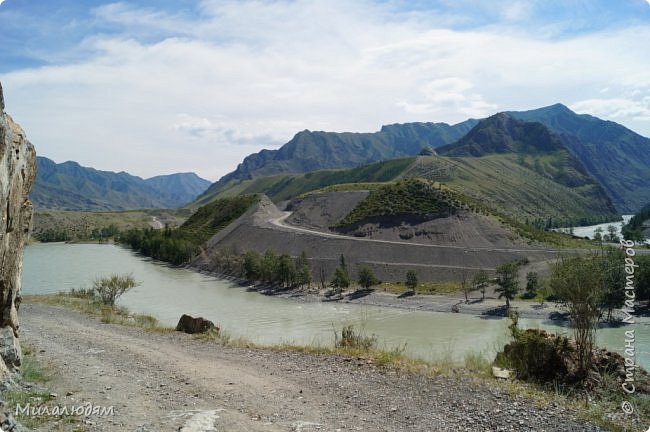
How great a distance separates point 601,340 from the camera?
41375 mm

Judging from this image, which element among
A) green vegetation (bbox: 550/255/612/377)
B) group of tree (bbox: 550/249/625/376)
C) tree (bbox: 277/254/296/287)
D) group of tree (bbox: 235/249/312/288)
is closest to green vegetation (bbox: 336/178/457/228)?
group of tree (bbox: 235/249/312/288)

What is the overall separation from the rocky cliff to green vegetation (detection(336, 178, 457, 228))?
91494 millimetres

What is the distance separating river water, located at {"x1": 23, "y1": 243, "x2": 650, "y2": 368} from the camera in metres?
40.8

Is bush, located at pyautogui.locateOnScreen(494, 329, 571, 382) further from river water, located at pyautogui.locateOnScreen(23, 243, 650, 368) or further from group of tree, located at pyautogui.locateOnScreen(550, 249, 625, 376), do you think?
river water, located at pyautogui.locateOnScreen(23, 243, 650, 368)

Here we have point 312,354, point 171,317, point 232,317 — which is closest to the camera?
point 312,354

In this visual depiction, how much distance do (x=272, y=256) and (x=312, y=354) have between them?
68.2 metres

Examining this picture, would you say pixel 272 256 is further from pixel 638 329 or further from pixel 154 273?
pixel 638 329

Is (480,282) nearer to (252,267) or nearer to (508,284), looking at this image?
(508,284)

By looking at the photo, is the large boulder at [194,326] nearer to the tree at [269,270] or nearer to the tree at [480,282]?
the tree at [480,282]

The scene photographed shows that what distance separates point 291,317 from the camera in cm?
5484

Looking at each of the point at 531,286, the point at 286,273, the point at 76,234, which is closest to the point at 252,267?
the point at 286,273

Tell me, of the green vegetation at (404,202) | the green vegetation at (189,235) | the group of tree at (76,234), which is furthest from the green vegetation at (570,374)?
the group of tree at (76,234)

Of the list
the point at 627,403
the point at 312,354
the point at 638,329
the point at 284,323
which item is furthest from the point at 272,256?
the point at 627,403

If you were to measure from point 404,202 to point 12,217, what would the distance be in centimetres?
9925
